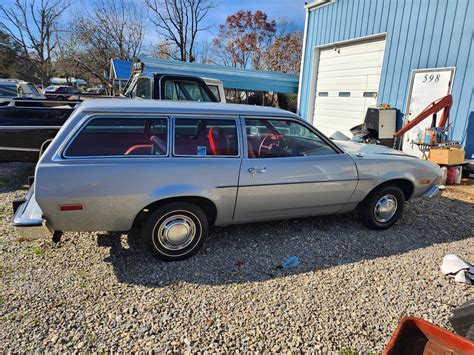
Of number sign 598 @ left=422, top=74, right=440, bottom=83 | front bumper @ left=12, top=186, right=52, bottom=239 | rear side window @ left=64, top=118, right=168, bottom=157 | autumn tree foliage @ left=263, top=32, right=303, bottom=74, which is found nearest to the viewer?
front bumper @ left=12, top=186, right=52, bottom=239

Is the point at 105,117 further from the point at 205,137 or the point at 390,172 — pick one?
the point at 390,172

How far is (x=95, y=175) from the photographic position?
2.82m

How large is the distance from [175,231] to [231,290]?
812 millimetres

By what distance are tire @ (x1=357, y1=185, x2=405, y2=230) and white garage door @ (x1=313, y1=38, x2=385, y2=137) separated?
228 inches

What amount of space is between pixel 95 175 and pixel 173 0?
3291cm

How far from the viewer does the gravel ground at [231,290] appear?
2.37 meters

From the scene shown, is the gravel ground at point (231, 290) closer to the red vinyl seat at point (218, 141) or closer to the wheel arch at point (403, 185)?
the wheel arch at point (403, 185)

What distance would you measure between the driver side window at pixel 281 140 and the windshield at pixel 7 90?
1419cm

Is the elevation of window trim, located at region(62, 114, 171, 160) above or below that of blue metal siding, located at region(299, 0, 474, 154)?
below

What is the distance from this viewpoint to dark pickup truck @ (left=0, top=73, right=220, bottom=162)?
4938 millimetres

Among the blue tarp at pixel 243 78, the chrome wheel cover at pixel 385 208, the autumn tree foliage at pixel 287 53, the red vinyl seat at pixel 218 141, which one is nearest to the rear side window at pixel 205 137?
the red vinyl seat at pixel 218 141

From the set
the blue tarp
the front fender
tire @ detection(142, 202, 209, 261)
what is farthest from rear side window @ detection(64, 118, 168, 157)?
the blue tarp

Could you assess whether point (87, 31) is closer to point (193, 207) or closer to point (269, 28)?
point (269, 28)

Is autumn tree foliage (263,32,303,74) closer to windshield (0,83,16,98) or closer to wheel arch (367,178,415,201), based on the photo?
windshield (0,83,16,98)
